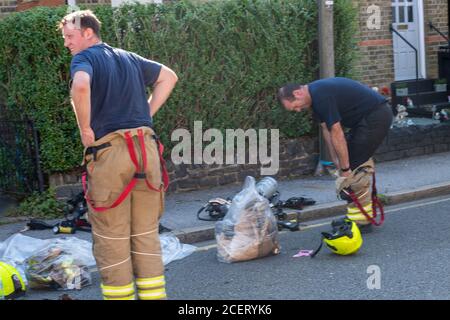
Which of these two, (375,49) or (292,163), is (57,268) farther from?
(375,49)

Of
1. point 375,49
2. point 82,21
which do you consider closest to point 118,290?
point 82,21

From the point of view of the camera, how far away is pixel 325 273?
6.28m

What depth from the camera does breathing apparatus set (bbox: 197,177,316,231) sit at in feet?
25.5

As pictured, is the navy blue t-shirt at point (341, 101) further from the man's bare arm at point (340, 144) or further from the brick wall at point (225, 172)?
the brick wall at point (225, 172)

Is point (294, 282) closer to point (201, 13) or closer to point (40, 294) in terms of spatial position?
point (40, 294)

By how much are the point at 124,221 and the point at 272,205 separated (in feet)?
11.2

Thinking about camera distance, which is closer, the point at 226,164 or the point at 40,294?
the point at 40,294

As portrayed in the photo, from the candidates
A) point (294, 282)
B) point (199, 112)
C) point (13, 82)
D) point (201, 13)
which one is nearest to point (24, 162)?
point (13, 82)

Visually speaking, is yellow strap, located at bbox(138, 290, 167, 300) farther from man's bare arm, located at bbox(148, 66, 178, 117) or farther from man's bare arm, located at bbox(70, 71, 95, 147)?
man's bare arm, located at bbox(148, 66, 178, 117)

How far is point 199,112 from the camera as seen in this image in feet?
33.3

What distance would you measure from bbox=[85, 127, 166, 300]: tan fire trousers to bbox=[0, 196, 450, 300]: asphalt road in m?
1.08

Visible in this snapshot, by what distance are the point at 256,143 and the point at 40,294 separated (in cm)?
522
